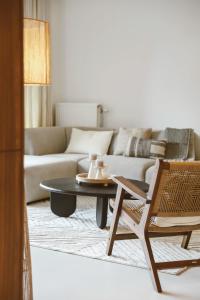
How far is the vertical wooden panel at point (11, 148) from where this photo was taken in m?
1.57

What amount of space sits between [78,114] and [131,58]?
3.32 ft

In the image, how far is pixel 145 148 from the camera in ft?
17.7

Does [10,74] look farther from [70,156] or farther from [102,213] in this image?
[70,156]

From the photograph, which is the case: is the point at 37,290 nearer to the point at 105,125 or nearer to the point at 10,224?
the point at 10,224

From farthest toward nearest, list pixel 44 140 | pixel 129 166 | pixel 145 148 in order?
pixel 44 140 < pixel 145 148 < pixel 129 166

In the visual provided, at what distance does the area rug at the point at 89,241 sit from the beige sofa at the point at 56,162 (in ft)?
1.45

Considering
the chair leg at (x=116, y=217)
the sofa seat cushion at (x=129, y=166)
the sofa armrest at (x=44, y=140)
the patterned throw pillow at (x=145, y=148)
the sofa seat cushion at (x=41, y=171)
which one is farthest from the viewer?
the sofa armrest at (x=44, y=140)

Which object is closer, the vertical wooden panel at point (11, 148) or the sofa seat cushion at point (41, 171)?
the vertical wooden panel at point (11, 148)

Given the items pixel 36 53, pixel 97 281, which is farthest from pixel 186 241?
pixel 36 53

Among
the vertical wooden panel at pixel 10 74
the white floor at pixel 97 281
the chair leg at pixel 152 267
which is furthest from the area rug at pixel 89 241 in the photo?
the vertical wooden panel at pixel 10 74

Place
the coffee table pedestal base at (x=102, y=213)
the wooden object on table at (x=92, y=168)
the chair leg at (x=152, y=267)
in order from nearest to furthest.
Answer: the chair leg at (x=152, y=267) → the coffee table pedestal base at (x=102, y=213) → the wooden object on table at (x=92, y=168)

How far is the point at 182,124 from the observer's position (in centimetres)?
584

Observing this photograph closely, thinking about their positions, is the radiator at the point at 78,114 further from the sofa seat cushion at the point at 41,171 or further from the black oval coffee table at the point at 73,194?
the black oval coffee table at the point at 73,194

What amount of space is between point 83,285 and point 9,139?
149 cm
